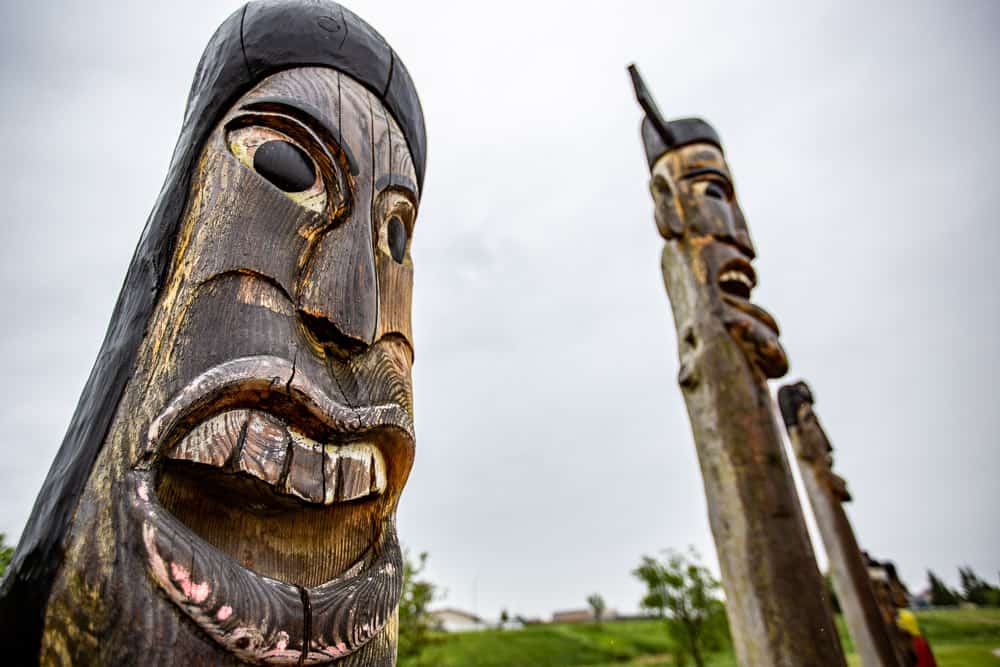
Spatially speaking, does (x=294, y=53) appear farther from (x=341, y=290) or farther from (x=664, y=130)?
(x=664, y=130)

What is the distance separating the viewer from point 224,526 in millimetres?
1068

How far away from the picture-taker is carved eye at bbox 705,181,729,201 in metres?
4.41

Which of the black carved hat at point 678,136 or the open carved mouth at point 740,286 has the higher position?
the black carved hat at point 678,136

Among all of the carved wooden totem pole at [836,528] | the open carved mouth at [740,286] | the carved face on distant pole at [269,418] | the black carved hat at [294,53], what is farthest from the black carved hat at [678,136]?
the carved face on distant pole at [269,418]

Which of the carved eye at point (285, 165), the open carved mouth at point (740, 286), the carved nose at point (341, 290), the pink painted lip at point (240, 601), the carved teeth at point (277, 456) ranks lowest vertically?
the pink painted lip at point (240, 601)

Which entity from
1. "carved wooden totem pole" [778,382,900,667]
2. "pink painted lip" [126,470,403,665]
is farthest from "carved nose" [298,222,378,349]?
"carved wooden totem pole" [778,382,900,667]

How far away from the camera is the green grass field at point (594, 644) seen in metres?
14.2

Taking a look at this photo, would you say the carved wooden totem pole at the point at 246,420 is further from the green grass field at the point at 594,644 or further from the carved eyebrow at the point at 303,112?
the green grass field at the point at 594,644

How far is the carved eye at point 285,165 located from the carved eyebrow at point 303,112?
0.07 m

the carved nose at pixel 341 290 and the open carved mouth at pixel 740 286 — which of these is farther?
the open carved mouth at pixel 740 286

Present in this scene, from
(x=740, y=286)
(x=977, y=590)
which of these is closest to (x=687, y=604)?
(x=977, y=590)

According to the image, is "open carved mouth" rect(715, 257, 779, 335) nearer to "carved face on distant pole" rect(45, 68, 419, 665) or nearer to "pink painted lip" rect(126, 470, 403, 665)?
"carved face on distant pole" rect(45, 68, 419, 665)

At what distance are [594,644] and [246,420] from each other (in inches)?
927

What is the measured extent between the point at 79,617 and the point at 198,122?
1.15m
